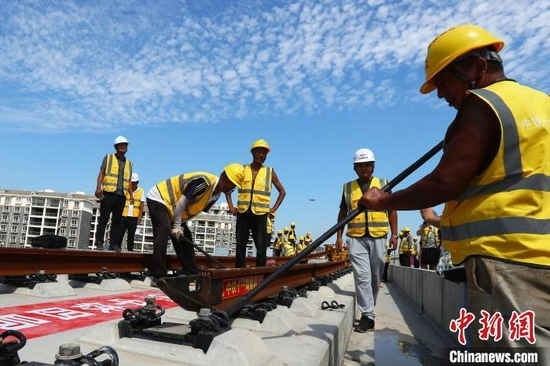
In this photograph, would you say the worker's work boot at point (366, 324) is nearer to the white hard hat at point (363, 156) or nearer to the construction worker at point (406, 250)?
the white hard hat at point (363, 156)

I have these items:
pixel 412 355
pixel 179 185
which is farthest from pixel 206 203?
pixel 412 355

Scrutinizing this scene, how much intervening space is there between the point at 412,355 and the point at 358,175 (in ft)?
7.94

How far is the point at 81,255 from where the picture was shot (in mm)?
5801

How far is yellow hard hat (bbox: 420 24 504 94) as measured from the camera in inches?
66.9

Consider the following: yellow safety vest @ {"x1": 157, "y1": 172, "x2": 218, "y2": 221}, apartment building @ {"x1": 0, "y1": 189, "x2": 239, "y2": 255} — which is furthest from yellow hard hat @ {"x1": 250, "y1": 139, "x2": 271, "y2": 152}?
apartment building @ {"x1": 0, "y1": 189, "x2": 239, "y2": 255}

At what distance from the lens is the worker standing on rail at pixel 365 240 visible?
4871 millimetres

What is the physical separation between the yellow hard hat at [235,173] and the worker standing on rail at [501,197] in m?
4.46

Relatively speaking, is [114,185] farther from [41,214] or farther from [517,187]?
[41,214]

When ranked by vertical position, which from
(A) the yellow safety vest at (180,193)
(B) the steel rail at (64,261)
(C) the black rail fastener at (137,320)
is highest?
(A) the yellow safety vest at (180,193)

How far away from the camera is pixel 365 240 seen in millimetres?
5133

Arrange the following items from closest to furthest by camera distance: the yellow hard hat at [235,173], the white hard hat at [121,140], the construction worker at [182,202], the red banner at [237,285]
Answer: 1. the red banner at [237,285]
2. the construction worker at [182,202]
3. the yellow hard hat at [235,173]
4. the white hard hat at [121,140]

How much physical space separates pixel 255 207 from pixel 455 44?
4.35m

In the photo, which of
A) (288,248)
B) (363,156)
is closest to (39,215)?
(288,248)

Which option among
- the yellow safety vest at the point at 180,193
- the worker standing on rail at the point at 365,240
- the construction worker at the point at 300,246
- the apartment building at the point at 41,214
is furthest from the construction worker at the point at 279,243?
the apartment building at the point at 41,214
